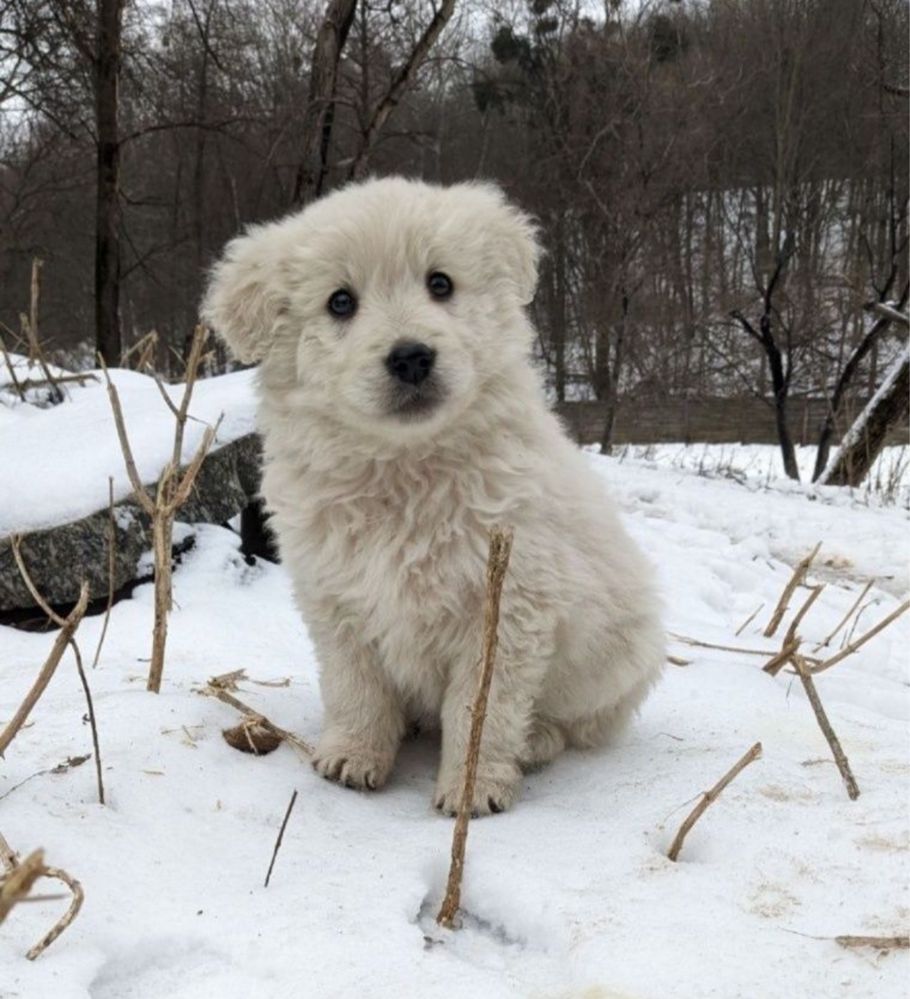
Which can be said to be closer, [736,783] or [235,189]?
[736,783]

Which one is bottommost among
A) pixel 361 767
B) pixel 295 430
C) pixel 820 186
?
pixel 361 767

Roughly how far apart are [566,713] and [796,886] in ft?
3.17

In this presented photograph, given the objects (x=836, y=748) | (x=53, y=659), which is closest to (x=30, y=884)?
(x=53, y=659)

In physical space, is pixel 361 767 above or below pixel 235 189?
below

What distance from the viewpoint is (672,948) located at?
5.26 ft

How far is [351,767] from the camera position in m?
2.47

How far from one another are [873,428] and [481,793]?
1014cm

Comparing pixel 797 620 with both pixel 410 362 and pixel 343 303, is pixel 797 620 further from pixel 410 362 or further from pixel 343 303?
pixel 343 303

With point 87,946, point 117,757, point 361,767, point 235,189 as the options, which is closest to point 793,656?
point 361,767

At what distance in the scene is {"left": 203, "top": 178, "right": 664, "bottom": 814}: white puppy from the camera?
2373 millimetres

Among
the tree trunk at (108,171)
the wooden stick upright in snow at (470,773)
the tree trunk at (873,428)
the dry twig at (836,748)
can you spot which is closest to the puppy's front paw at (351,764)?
the wooden stick upright in snow at (470,773)

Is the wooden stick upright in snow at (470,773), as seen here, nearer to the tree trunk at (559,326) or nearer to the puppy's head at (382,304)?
the puppy's head at (382,304)

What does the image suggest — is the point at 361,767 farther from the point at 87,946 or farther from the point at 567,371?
the point at 567,371

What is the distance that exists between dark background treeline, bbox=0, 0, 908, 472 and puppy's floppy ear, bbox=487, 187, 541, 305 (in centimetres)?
1039
